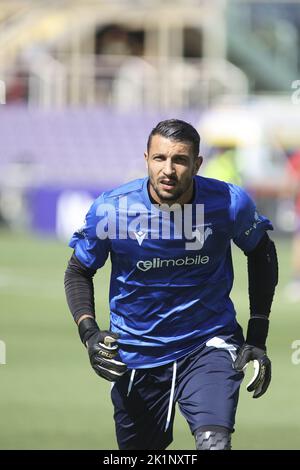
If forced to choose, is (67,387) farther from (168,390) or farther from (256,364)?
(256,364)

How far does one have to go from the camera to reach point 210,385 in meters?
6.28

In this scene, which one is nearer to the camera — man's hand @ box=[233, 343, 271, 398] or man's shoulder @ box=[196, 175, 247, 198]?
man's hand @ box=[233, 343, 271, 398]

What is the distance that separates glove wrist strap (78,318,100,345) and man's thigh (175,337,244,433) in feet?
1.62

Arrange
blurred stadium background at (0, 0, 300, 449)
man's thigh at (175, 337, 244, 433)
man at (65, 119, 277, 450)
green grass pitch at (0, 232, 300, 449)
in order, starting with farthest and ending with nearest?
blurred stadium background at (0, 0, 300, 449) < green grass pitch at (0, 232, 300, 449) < man at (65, 119, 277, 450) < man's thigh at (175, 337, 244, 433)

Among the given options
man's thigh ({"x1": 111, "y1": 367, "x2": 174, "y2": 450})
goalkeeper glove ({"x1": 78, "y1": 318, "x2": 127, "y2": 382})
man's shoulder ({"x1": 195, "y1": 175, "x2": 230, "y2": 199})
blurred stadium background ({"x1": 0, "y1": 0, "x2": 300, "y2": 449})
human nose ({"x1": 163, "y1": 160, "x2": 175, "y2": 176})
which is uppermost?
blurred stadium background ({"x1": 0, "y1": 0, "x2": 300, "y2": 449})

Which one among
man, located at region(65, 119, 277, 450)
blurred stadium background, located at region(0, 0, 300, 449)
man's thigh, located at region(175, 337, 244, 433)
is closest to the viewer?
man's thigh, located at region(175, 337, 244, 433)

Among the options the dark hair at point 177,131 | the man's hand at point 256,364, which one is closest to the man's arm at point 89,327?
the man's hand at point 256,364

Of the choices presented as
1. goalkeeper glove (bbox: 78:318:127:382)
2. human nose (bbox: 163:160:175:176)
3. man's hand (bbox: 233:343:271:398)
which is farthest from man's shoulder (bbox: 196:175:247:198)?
goalkeeper glove (bbox: 78:318:127:382)

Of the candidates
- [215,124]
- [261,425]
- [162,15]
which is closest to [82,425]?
[261,425]

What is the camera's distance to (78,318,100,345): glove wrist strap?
20.9 feet

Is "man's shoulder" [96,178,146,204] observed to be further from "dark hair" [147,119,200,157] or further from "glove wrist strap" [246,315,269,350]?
"glove wrist strap" [246,315,269,350]

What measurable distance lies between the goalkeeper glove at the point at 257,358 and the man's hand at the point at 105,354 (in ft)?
2.05

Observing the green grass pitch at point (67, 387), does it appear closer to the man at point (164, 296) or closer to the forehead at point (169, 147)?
the man at point (164, 296)

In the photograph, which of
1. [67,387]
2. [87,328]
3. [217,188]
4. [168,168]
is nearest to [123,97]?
[67,387]
